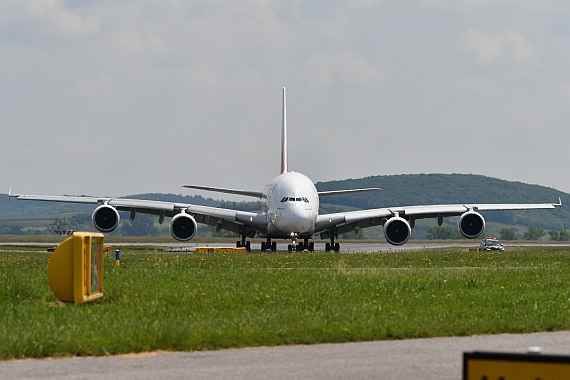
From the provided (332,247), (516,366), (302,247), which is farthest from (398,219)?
(516,366)

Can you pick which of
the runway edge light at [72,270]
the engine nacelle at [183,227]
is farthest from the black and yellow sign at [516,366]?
the engine nacelle at [183,227]

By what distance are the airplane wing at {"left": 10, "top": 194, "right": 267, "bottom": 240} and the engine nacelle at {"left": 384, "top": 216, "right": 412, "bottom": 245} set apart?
680 cm

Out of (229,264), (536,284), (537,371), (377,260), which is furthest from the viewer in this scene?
(377,260)

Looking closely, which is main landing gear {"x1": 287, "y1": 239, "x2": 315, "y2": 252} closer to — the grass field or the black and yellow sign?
the grass field

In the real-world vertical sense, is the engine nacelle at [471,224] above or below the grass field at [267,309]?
above

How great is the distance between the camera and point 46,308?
18.4 meters

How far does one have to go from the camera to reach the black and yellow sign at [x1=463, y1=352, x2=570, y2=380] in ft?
22.0

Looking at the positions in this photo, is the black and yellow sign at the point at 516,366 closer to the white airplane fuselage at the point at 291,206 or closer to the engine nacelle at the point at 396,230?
the white airplane fuselage at the point at 291,206

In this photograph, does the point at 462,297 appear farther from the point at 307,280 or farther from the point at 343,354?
the point at 343,354

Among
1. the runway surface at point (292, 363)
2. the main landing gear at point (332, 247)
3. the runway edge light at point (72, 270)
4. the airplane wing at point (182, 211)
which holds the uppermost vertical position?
the airplane wing at point (182, 211)

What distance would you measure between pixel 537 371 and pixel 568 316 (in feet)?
38.3

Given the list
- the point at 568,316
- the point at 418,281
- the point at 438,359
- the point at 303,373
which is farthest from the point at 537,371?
the point at 418,281

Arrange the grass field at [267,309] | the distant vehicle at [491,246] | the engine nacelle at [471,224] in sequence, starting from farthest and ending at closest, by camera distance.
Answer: the distant vehicle at [491,246]
the engine nacelle at [471,224]
the grass field at [267,309]

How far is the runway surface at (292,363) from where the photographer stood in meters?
11.7
